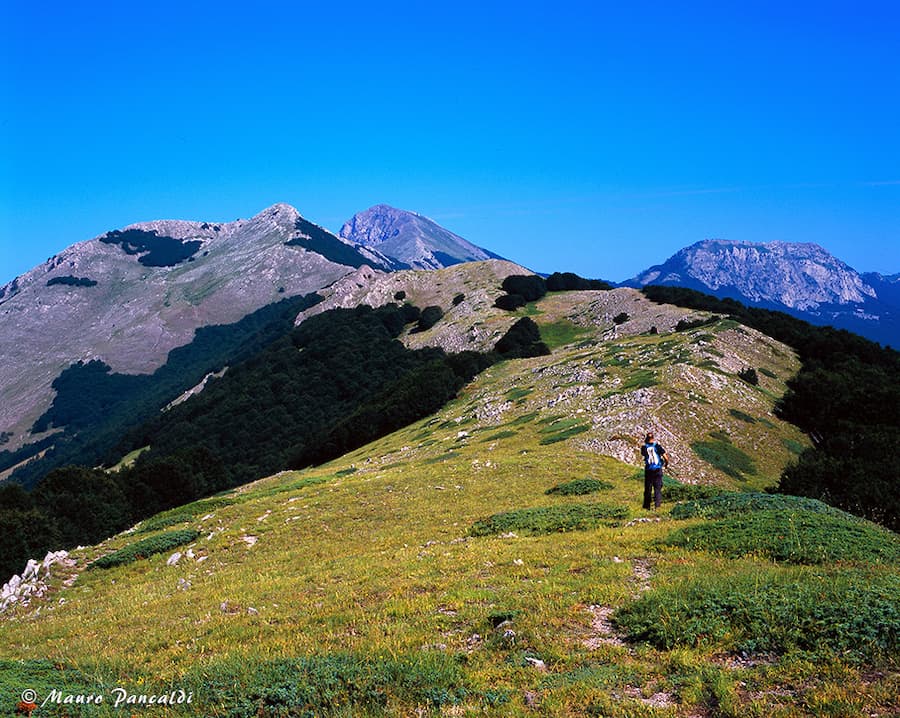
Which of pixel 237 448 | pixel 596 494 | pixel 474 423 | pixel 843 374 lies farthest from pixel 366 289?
pixel 596 494

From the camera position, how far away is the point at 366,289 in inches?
5664

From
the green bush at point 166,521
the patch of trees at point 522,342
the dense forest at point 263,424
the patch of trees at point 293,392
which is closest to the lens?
the green bush at point 166,521

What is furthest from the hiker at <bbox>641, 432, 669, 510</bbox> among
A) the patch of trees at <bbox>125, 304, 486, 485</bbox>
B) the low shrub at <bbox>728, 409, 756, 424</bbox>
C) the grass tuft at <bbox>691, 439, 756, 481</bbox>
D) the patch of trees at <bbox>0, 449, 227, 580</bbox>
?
the patch of trees at <bbox>125, 304, 486, 485</bbox>

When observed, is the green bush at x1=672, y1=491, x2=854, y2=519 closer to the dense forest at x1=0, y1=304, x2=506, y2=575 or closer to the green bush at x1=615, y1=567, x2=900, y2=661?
the green bush at x1=615, y1=567, x2=900, y2=661

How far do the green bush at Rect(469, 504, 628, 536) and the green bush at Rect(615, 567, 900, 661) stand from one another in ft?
23.7

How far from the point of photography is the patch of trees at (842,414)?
2434 centimetres

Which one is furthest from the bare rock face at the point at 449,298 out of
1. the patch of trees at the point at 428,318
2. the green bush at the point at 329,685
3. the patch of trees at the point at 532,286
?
the green bush at the point at 329,685

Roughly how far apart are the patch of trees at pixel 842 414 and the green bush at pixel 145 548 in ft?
96.0

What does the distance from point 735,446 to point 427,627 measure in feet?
102

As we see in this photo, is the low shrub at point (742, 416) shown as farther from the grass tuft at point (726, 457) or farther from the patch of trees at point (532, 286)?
the patch of trees at point (532, 286)

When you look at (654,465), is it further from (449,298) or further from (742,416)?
A: (449,298)

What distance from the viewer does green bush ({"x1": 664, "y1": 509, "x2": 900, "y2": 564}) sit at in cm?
1177

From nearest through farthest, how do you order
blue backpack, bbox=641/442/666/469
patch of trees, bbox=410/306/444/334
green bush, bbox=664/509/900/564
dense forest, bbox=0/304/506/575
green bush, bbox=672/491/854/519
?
green bush, bbox=664/509/900/564, green bush, bbox=672/491/854/519, blue backpack, bbox=641/442/666/469, dense forest, bbox=0/304/506/575, patch of trees, bbox=410/306/444/334

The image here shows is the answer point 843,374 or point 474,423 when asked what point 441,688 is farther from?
point 843,374
